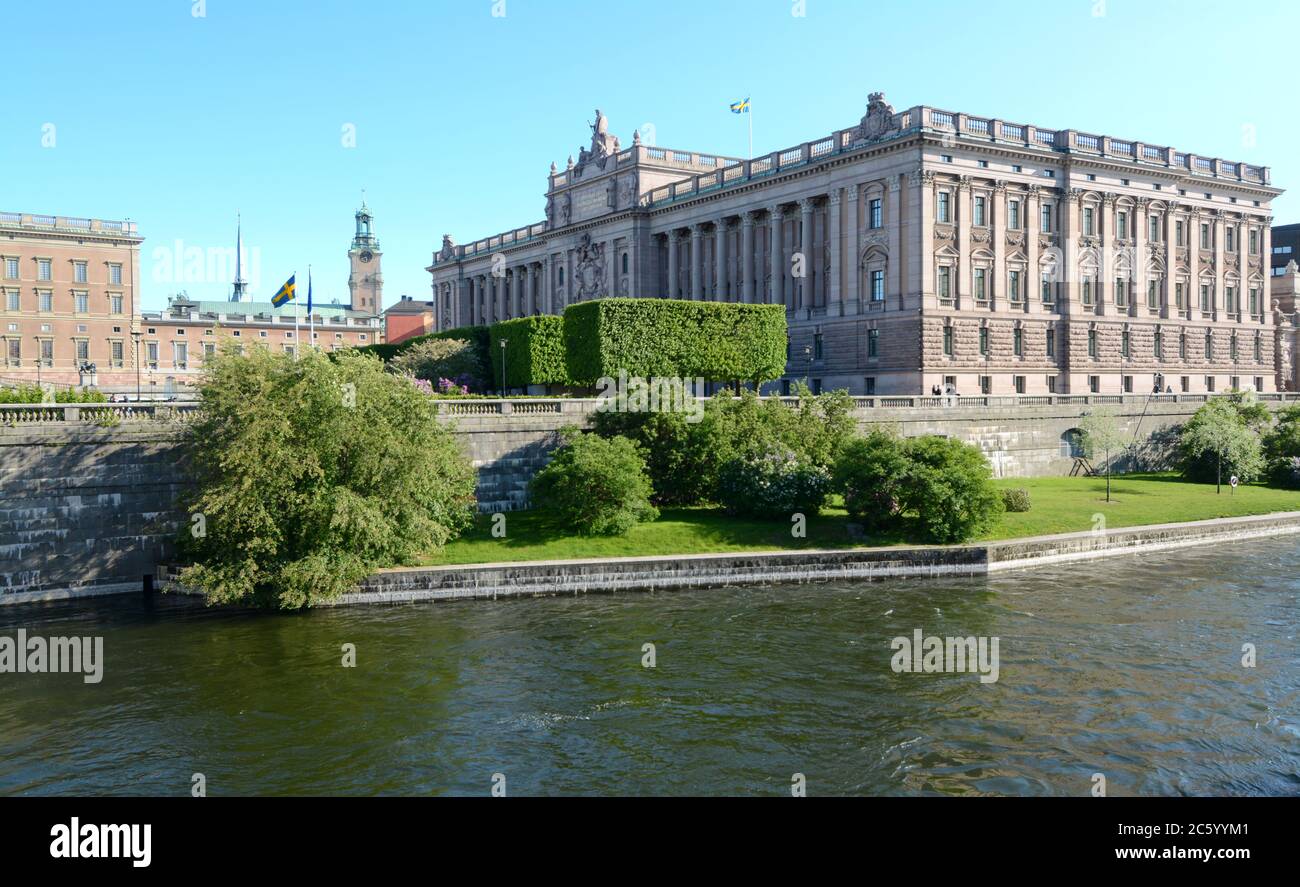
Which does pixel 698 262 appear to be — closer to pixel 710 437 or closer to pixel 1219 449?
pixel 1219 449

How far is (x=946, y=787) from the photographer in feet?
66.8

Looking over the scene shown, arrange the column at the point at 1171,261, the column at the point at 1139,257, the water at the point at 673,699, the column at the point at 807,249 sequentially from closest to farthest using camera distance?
the water at the point at 673,699 < the column at the point at 807,249 < the column at the point at 1139,257 < the column at the point at 1171,261

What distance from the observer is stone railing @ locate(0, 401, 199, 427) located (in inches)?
1471

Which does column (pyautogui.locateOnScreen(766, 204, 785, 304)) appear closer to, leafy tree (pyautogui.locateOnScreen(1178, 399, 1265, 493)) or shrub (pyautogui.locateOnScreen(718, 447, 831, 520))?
leafy tree (pyautogui.locateOnScreen(1178, 399, 1265, 493))

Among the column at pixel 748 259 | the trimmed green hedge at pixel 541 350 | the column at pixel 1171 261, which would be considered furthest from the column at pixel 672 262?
the column at pixel 1171 261

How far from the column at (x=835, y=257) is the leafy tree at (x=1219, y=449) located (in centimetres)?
2373

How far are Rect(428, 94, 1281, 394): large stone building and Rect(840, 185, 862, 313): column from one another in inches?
4.7

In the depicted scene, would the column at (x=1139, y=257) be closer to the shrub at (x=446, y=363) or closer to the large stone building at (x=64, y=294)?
the shrub at (x=446, y=363)

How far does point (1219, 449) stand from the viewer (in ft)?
189

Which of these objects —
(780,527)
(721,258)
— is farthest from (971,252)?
(780,527)

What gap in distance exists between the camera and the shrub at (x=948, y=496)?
136ft

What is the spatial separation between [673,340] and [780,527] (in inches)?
734

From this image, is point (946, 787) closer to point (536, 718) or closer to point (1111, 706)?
point (1111, 706)
